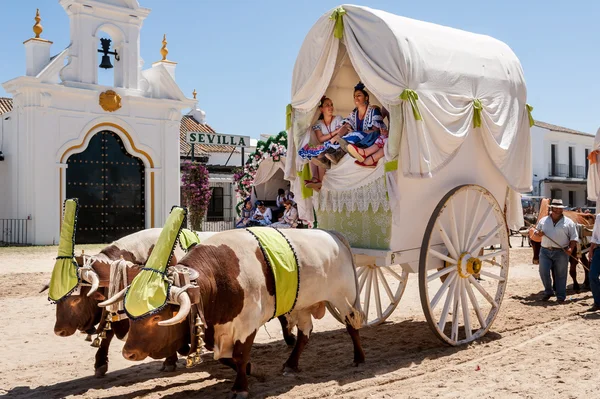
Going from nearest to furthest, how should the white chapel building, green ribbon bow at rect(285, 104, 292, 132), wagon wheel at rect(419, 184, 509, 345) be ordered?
wagon wheel at rect(419, 184, 509, 345)
green ribbon bow at rect(285, 104, 292, 132)
the white chapel building

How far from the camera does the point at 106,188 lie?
21.3 meters

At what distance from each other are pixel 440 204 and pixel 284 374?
239 centimetres

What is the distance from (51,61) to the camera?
20.2m

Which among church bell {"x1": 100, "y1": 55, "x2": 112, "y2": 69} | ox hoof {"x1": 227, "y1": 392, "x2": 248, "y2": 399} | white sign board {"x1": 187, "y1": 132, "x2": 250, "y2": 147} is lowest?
ox hoof {"x1": 227, "y1": 392, "x2": 248, "y2": 399}

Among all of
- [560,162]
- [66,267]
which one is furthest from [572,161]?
[66,267]

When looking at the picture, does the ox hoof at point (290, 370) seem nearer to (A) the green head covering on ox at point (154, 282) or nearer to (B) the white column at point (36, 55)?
(A) the green head covering on ox at point (154, 282)

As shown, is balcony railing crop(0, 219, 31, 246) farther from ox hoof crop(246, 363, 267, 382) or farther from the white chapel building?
ox hoof crop(246, 363, 267, 382)

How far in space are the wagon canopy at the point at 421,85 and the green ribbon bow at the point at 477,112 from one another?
11 mm

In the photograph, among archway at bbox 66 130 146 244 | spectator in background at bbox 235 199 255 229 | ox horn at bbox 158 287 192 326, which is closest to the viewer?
ox horn at bbox 158 287 192 326

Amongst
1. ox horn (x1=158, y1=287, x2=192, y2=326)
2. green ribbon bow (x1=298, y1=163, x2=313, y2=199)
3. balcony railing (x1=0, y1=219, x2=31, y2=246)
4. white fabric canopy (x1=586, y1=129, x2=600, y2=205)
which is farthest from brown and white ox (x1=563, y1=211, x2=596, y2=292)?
balcony railing (x1=0, y1=219, x2=31, y2=246)

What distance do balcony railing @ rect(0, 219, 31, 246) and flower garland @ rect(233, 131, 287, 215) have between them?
31.7ft

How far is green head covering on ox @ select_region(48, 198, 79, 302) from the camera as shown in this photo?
5.25 m

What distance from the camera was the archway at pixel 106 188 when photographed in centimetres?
2083

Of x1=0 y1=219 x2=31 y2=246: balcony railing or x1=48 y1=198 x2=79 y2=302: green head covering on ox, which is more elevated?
x1=48 y1=198 x2=79 y2=302: green head covering on ox
